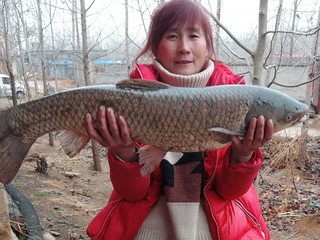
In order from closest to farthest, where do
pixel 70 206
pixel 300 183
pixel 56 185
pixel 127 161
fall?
pixel 127 161 < pixel 70 206 < pixel 56 185 < pixel 300 183

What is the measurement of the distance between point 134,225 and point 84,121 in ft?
2.13

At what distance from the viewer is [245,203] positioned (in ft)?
6.05

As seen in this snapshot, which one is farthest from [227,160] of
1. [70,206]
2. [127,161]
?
[70,206]

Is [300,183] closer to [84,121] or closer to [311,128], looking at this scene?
[311,128]

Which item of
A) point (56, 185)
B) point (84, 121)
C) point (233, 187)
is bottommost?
point (56, 185)

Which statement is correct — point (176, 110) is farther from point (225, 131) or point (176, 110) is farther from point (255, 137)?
point (255, 137)

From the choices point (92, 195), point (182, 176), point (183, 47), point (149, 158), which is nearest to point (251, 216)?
point (182, 176)

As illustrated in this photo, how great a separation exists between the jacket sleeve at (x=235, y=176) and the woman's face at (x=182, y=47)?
0.55 meters

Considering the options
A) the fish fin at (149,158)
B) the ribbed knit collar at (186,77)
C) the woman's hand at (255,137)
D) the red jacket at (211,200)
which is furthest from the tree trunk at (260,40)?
the fish fin at (149,158)

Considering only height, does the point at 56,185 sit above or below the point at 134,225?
below

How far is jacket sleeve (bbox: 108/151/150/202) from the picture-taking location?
5.48ft

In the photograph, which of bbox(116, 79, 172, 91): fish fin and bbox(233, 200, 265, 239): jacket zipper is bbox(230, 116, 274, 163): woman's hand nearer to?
bbox(233, 200, 265, 239): jacket zipper

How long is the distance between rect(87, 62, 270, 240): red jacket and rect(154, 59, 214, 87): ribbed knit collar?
0.13 m

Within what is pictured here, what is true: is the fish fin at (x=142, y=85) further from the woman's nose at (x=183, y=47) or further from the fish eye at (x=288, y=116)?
the fish eye at (x=288, y=116)
